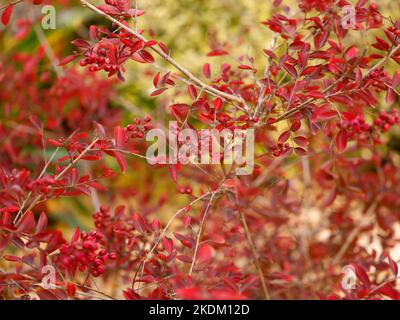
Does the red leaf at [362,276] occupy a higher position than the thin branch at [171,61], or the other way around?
the thin branch at [171,61]

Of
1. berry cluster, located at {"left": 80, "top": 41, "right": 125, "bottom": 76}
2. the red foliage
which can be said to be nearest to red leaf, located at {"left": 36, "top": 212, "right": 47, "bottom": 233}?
the red foliage

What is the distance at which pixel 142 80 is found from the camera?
462 centimetres

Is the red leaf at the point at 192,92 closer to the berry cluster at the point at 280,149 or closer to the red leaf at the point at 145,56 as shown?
the red leaf at the point at 145,56

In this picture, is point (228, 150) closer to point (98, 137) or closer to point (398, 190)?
point (98, 137)

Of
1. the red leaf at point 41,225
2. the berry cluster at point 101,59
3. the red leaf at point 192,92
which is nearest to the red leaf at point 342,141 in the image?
the red leaf at point 192,92

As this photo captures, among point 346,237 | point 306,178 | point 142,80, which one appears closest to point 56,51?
point 142,80

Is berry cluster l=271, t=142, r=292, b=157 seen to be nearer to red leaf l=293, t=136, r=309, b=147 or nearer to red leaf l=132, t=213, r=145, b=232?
red leaf l=293, t=136, r=309, b=147

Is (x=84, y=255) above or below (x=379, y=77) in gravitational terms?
below

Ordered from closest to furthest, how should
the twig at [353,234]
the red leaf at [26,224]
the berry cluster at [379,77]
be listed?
the red leaf at [26,224], the berry cluster at [379,77], the twig at [353,234]

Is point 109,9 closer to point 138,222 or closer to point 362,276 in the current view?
point 138,222

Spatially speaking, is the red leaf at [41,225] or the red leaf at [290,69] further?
the red leaf at [290,69]

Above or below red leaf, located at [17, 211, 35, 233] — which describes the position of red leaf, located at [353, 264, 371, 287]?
below

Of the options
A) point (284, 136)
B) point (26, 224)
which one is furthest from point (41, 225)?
point (284, 136)
